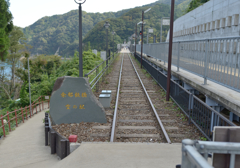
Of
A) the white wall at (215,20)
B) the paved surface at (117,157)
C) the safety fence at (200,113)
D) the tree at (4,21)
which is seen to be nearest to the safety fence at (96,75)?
the safety fence at (200,113)

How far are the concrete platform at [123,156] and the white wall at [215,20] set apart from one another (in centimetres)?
1748

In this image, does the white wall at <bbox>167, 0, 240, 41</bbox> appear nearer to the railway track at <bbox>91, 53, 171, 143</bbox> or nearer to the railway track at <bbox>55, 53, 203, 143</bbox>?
the railway track at <bbox>91, 53, 171, 143</bbox>

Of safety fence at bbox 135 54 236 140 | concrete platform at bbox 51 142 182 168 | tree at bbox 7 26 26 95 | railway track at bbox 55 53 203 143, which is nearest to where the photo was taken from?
concrete platform at bbox 51 142 182 168

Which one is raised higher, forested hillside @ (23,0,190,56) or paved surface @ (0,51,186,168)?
forested hillside @ (23,0,190,56)

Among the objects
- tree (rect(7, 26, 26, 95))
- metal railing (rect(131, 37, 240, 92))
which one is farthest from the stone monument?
tree (rect(7, 26, 26, 95))

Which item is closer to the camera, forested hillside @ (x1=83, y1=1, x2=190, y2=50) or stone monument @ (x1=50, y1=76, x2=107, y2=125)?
stone monument @ (x1=50, y1=76, x2=107, y2=125)

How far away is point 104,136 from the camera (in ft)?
22.5

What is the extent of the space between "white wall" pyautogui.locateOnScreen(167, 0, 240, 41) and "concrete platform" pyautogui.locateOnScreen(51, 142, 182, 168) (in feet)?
57.4

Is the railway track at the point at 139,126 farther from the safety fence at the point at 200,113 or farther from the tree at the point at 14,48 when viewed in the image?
the tree at the point at 14,48

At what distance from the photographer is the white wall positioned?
65.9 ft

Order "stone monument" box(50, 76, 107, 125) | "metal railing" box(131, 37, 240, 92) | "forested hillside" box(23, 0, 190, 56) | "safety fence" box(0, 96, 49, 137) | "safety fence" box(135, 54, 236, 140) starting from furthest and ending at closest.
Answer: "forested hillside" box(23, 0, 190, 56) < "safety fence" box(0, 96, 49, 137) < "stone monument" box(50, 76, 107, 125) < "metal railing" box(131, 37, 240, 92) < "safety fence" box(135, 54, 236, 140)

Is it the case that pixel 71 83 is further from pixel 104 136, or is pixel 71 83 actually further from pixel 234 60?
pixel 234 60

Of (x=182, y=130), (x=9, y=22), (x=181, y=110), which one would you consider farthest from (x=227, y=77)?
(x=9, y=22)

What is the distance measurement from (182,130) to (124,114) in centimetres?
262
